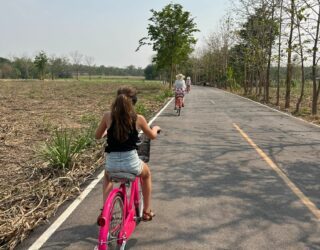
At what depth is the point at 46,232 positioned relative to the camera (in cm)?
480

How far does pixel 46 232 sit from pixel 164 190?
223cm

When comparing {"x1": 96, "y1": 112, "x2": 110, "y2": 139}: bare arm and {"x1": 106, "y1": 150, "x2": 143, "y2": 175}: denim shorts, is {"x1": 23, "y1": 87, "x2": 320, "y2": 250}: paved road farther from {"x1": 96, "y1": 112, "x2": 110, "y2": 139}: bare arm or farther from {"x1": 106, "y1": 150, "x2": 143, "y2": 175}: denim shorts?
{"x1": 96, "y1": 112, "x2": 110, "y2": 139}: bare arm

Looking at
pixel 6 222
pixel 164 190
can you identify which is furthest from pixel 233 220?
pixel 6 222

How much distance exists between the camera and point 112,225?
4012mm

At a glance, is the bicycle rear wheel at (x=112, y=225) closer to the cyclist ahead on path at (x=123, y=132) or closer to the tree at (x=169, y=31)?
the cyclist ahead on path at (x=123, y=132)

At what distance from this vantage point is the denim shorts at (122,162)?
4180mm

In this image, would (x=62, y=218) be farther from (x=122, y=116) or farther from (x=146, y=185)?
(x=122, y=116)

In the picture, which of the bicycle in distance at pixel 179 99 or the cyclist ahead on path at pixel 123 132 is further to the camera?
the bicycle in distance at pixel 179 99

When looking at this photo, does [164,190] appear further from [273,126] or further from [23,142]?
[273,126]

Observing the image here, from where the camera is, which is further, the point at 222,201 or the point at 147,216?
the point at 222,201

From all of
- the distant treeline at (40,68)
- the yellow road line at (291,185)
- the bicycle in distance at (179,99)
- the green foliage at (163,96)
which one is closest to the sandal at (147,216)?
the yellow road line at (291,185)

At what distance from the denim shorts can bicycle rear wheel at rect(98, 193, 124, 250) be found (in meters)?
0.28

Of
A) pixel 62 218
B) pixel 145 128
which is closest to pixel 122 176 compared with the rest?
pixel 145 128

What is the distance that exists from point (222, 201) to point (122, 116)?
2.58 metres
